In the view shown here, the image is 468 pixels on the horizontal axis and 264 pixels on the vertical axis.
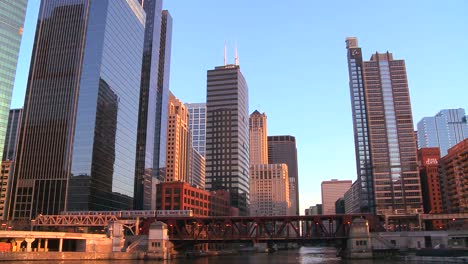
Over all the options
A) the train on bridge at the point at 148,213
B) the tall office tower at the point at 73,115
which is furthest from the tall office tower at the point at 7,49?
the train on bridge at the point at 148,213

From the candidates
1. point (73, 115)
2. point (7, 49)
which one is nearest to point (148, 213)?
point (73, 115)

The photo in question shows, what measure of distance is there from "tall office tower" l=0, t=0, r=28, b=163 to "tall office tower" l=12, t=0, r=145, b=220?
17.6 metres

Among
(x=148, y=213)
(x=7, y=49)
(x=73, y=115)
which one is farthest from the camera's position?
(x=73, y=115)

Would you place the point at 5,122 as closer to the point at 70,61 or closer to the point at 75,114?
the point at 75,114

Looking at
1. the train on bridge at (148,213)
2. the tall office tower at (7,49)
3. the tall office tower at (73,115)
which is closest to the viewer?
the train on bridge at (148,213)

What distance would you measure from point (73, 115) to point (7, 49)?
32.0m

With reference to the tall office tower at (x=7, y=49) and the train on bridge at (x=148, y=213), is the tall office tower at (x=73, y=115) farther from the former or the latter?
the tall office tower at (x=7, y=49)

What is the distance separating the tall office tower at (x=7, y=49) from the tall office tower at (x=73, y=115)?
1764 cm

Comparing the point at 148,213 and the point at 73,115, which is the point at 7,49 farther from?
the point at 148,213

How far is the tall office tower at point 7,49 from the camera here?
15562 cm

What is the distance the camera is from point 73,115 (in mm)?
169875

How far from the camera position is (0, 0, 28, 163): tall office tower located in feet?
511

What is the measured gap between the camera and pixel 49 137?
17100 centimetres

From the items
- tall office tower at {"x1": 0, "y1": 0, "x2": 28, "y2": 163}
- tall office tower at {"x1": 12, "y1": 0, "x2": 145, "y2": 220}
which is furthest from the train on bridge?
tall office tower at {"x1": 0, "y1": 0, "x2": 28, "y2": 163}
